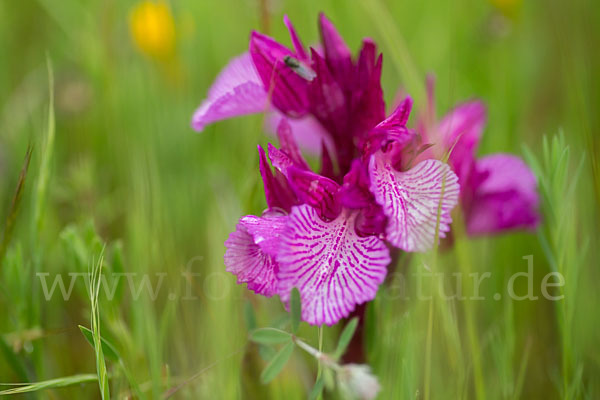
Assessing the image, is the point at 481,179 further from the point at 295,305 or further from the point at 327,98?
the point at 295,305

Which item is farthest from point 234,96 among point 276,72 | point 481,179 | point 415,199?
point 481,179

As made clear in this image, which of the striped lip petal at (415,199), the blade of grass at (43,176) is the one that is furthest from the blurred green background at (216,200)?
the striped lip petal at (415,199)

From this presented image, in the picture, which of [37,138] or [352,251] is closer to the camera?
[352,251]

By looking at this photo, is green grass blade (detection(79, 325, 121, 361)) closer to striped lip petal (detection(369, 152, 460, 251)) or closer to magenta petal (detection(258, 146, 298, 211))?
magenta petal (detection(258, 146, 298, 211))

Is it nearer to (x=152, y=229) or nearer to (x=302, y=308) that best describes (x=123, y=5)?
(x=152, y=229)

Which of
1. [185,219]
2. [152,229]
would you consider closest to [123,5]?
[185,219]

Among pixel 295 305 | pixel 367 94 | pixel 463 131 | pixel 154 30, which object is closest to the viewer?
pixel 295 305
